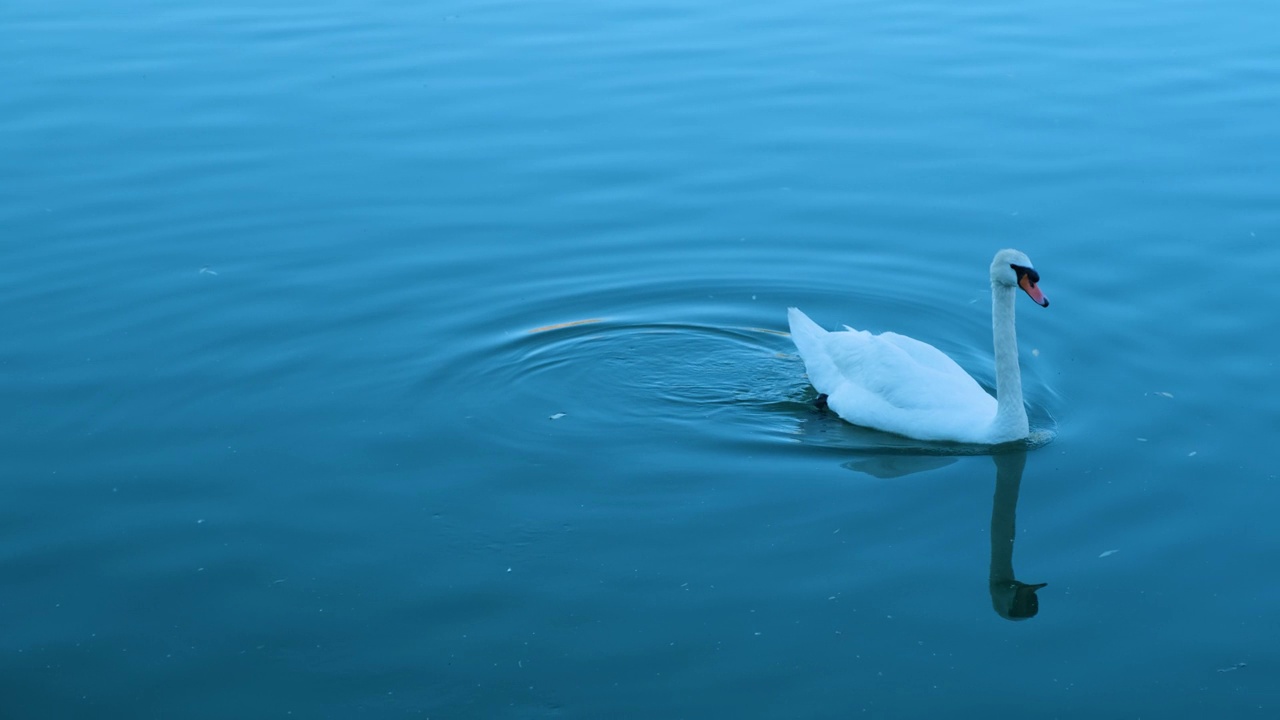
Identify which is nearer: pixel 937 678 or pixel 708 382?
pixel 937 678

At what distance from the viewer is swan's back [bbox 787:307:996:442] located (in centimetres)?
983

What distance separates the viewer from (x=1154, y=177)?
46.9ft

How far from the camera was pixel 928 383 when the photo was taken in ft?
32.8

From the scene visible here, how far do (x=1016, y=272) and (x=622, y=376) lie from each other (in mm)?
2945

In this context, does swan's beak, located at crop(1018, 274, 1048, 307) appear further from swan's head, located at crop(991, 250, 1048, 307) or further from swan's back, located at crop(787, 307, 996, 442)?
swan's back, located at crop(787, 307, 996, 442)

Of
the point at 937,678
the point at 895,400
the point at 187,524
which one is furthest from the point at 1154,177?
the point at 187,524

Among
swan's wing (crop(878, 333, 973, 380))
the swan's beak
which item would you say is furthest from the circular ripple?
the swan's beak

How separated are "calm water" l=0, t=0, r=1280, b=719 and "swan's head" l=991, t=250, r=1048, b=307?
106cm

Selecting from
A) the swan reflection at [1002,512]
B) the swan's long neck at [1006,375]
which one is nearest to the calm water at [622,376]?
the swan reflection at [1002,512]

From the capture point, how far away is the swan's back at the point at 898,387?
9828 millimetres

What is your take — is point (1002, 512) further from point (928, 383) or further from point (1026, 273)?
point (1026, 273)

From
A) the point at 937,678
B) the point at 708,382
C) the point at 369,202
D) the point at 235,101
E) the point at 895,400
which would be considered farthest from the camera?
the point at 235,101

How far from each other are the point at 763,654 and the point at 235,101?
11.8 metres

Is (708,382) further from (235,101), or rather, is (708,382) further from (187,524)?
(235,101)
